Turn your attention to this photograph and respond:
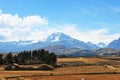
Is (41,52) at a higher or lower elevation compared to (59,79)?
higher

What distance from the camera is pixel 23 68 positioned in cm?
13362

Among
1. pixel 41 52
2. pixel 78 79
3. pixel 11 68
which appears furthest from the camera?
pixel 41 52

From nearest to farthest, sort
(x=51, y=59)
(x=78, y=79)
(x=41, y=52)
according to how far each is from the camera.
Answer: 1. (x=78, y=79)
2. (x=51, y=59)
3. (x=41, y=52)

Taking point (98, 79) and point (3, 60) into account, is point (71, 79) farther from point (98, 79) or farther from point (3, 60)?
point (3, 60)

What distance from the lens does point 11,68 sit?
435 feet

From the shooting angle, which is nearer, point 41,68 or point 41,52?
point 41,68

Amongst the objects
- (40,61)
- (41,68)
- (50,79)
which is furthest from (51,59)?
(50,79)

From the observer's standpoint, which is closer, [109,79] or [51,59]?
[109,79]

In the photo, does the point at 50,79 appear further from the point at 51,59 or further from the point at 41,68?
the point at 51,59

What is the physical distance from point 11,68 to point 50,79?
2267 inches

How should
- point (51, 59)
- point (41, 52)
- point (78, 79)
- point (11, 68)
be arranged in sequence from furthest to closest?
point (41, 52), point (51, 59), point (11, 68), point (78, 79)

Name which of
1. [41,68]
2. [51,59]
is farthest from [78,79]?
[51,59]

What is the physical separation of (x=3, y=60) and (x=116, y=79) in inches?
4628

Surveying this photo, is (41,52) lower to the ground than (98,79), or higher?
higher
